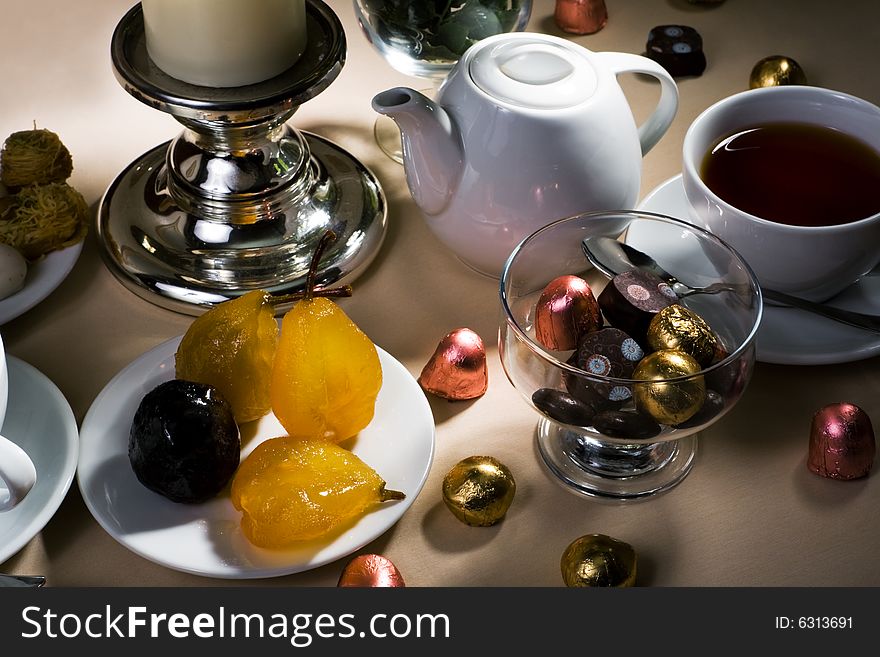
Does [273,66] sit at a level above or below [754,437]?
above

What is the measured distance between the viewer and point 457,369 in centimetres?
59

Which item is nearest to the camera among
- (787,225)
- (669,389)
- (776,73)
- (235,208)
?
(669,389)

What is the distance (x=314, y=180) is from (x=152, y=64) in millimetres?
136

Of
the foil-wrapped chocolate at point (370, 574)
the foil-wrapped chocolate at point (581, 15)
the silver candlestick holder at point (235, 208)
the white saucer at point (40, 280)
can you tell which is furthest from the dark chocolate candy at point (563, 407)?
the foil-wrapped chocolate at point (581, 15)

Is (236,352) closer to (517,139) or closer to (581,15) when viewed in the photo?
(517,139)

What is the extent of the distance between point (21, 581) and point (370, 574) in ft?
0.55

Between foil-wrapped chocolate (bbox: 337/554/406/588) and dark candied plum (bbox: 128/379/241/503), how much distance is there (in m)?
0.08

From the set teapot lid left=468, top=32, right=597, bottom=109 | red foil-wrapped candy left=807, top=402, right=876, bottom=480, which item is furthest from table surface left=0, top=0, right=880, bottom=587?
teapot lid left=468, top=32, right=597, bottom=109

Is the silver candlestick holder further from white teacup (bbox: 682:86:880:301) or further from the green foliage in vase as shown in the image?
white teacup (bbox: 682:86:880:301)

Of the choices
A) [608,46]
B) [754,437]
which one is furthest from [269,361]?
[608,46]

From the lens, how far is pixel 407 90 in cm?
60

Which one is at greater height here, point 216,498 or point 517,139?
point 517,139

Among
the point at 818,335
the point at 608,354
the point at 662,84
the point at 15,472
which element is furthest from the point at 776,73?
the point at 15,472
